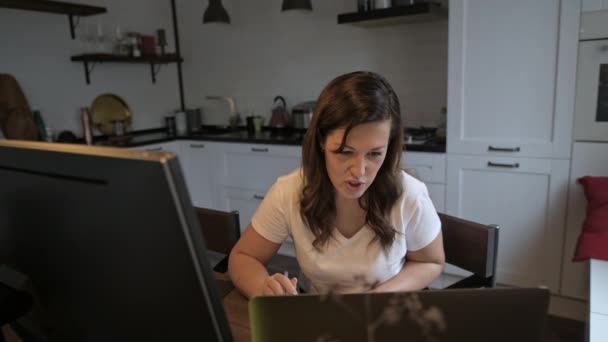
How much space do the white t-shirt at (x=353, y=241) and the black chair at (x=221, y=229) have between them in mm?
228

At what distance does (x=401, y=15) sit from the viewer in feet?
8.57

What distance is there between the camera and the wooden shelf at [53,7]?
109 inches

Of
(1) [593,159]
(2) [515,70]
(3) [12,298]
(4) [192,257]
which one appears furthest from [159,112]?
(4) [192,257]

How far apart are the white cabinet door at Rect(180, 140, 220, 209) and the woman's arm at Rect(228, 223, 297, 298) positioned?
227cm

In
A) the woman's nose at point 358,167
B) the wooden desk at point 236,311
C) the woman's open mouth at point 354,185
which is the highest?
the woman's nose at point 358,167

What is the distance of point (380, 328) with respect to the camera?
0.47m

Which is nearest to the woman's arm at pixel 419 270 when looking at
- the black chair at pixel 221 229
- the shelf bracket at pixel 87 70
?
the black chair at pixel 221 229

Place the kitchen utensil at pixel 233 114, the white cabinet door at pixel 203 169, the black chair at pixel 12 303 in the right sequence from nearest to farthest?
1. the black chair at pixel 12 303
2. the white cabinet door at pixel 203 169
3. the kitchen utensil at pixel 233 114

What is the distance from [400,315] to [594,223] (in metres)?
1.91

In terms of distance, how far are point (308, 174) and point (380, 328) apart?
28.8 inches

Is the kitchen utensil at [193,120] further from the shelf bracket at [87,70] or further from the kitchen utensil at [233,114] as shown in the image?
the shelf bracket at [87,70]

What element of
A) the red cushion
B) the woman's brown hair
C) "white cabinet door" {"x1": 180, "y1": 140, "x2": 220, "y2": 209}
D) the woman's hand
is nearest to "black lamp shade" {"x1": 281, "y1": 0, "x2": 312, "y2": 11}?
"white cabinet door" {"x1": 180, "y1": 140, "x2": 220, "y2": 209}

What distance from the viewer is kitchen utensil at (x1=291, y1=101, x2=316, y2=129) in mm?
3357

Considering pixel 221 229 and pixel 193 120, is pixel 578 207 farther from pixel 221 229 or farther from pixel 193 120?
pixel 193 120
